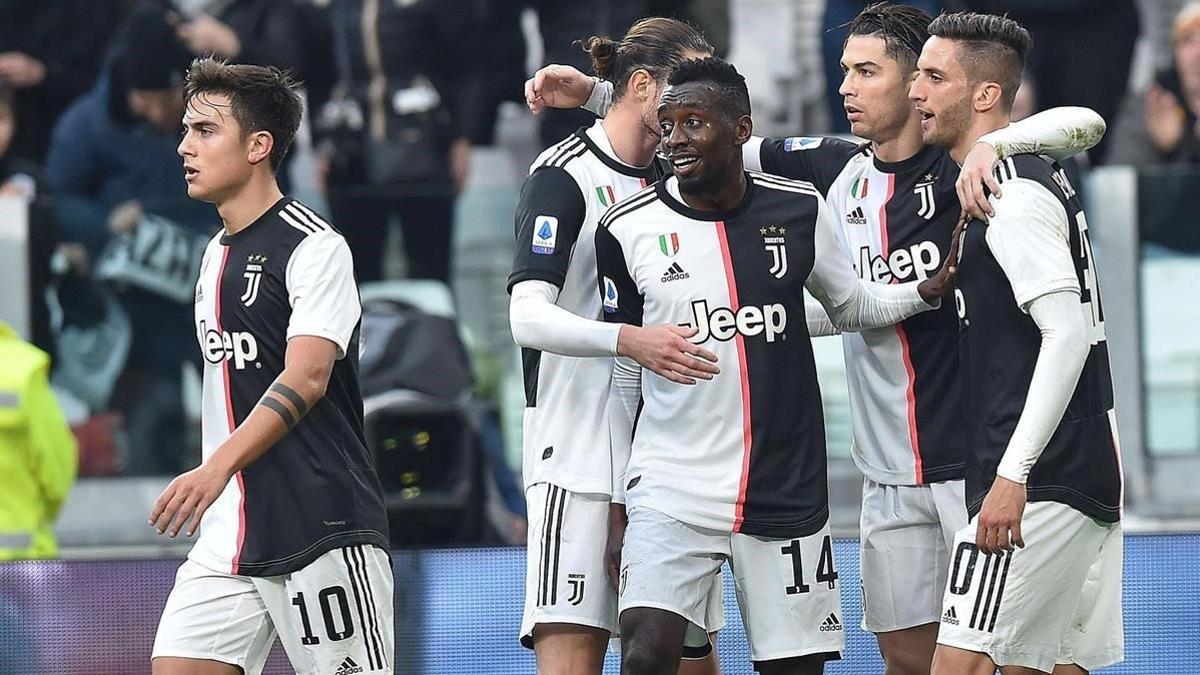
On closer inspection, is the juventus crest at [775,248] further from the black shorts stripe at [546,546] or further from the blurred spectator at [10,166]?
the blurred spectator at [10,166]

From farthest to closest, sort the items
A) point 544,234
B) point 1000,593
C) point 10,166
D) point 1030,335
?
point 10,166
point 544,234
point 1030,335
point 1000,593

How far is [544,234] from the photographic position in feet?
17.6

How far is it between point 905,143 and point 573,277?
1055 millimetres

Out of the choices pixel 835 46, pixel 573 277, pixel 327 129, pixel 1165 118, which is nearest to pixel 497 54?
pixel 327 129

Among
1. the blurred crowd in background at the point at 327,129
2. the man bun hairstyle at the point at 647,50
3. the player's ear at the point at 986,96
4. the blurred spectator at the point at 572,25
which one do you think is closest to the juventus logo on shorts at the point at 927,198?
the player's ear at the point at 986,96

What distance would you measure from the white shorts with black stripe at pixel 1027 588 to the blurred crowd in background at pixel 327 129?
4.42 m

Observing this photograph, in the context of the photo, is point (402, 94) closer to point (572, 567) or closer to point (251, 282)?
point (251, 282)

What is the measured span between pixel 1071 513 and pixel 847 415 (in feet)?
14.6

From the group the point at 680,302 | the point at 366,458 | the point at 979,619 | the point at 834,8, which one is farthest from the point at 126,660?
the point at 834,8

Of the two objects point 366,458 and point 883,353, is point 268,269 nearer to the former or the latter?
point 366,458

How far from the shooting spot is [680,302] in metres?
5.16

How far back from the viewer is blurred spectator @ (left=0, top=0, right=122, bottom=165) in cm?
1045

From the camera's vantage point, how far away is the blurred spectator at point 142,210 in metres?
9.60

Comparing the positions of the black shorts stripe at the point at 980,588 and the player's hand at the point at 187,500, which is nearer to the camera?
the player's hand at the point at 187,500
